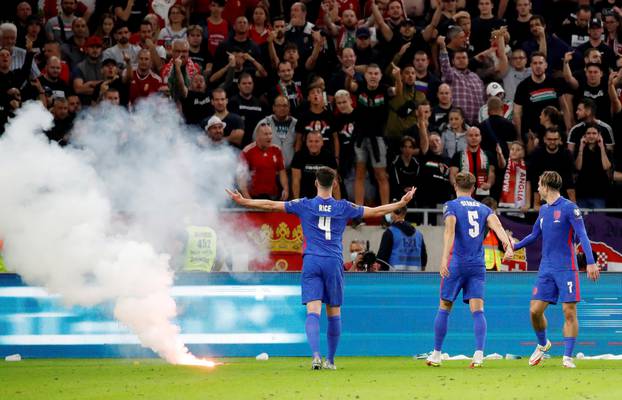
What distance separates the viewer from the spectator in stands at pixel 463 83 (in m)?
21.7

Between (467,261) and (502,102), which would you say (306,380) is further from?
(502,102)

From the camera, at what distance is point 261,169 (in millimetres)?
19516

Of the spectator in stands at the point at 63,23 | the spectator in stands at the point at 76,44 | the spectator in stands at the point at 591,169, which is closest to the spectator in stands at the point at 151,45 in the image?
the spectator in stands at the point at 76,44

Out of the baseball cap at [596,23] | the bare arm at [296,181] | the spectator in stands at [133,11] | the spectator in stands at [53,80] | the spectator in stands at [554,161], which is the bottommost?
the bare arm at [296,181]

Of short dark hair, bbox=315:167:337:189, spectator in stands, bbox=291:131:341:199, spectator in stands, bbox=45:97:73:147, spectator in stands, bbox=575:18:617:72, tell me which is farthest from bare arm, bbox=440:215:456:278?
spectator in stands, bbox=575:18:617:72

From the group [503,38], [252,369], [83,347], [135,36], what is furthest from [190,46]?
[252,369]

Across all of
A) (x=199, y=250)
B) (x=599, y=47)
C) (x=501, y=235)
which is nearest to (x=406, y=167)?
(x=199, y=250)

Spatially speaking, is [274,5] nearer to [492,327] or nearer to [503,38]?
[503,38]

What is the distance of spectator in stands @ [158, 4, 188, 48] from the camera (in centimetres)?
2216

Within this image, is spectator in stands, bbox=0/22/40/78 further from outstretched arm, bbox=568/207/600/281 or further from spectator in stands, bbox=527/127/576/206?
outstretched arm, bbox=568/207/600/281

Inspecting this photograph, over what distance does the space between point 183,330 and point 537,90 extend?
8643 millimetres

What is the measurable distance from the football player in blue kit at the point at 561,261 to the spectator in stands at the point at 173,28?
9970 millimetres

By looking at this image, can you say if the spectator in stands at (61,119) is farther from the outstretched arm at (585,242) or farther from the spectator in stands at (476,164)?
the outstretched arm at (585,242)

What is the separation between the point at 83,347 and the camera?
54.3 feet
